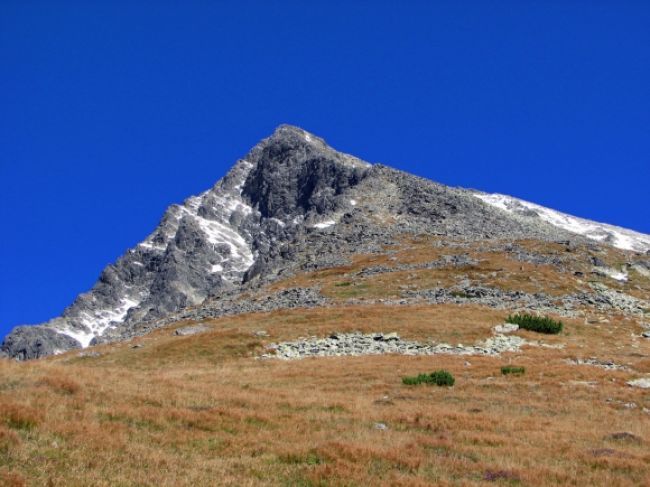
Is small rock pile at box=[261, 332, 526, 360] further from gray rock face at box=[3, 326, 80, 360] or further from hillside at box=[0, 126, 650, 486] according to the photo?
gray rock face at box=[3, 326, 80, 360]

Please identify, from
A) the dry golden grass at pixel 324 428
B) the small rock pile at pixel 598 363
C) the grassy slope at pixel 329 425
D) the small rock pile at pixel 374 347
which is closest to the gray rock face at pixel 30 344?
the small rock pile at pixel 374 347

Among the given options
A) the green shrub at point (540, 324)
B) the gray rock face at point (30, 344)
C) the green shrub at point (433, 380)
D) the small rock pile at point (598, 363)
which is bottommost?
the green shrub at point (433, 380)

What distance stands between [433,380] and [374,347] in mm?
13822

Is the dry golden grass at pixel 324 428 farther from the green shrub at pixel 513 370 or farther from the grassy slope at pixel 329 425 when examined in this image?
the green shrub at pixel 513 370

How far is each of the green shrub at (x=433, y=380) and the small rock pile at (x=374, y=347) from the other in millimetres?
11179

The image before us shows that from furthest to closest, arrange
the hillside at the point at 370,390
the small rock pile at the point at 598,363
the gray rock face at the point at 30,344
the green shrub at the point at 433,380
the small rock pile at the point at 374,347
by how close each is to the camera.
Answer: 1. the gray rock face at the point at 30,344
2. the small rock pile at the point at 374,347
3. the small rock pile at the point at 598,363
4. the green shrub at the point at 433,380
5. the hillside at the point at 370,390

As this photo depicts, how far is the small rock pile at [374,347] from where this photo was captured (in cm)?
4188

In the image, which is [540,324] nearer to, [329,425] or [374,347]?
[374,347]

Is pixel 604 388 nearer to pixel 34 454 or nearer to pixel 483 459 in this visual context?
pixel 483 459

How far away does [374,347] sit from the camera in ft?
143

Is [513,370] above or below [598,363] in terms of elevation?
below

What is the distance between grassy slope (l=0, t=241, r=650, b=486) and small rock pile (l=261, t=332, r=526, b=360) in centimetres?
368

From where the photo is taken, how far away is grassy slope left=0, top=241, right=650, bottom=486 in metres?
13.0

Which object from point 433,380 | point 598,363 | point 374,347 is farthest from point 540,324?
point 433,380
